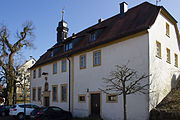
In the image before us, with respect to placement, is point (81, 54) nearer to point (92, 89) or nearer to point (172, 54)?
point (92, 89)

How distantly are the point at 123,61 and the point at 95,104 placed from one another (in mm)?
4445

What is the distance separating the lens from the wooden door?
16719mm

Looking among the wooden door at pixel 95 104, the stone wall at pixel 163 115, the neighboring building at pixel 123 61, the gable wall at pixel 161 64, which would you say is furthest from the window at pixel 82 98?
the stone wall at pixel 163 115

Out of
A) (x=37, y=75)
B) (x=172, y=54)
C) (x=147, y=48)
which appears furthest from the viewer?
(x=37, y=75)

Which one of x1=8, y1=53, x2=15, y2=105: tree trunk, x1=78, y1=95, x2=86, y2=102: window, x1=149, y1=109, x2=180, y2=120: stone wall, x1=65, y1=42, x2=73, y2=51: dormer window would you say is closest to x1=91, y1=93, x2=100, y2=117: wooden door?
x1=78, y1=95, x2=86, y2=102: window

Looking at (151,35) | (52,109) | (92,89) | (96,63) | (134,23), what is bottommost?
(52,109)

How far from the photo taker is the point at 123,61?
14977mm

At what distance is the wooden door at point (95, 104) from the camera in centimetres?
1672

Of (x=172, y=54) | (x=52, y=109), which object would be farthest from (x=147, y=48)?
(x=52, y=109)

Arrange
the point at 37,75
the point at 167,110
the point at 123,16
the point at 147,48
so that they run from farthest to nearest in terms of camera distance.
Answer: the point at 37,75, the point at 123,16, the point at 147,48, the point at 167,110

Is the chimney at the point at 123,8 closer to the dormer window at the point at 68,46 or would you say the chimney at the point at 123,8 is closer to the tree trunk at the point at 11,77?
the dormer window at the point at 68,46

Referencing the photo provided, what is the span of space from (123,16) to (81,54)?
A: 5126 mm

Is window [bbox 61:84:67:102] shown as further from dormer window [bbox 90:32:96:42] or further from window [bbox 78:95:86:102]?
dormer window [bbox 90:32:96:42]

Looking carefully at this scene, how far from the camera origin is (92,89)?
17422mm
